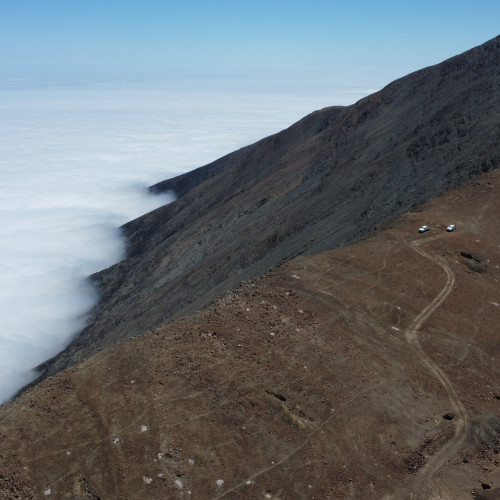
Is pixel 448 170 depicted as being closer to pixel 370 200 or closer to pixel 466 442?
pixel 370 200

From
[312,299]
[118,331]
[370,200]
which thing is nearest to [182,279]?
[118,331]

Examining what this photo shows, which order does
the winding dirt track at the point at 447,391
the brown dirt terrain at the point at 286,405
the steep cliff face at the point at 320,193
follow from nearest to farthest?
the brown dirt terrain at the point at 286,405 → the winding dirt track at the point at 447,391 → the steep cliff face at the point at 320,193

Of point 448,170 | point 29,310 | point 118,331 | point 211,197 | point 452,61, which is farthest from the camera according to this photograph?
point 211,197

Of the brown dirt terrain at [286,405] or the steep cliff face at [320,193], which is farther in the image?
the steep cliff face at [320,193]

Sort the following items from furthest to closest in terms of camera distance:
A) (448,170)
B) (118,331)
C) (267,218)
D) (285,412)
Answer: (267,218), (118,331), (448,170), (285,412)

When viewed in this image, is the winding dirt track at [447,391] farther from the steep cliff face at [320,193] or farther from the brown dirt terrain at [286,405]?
the steep cliff face at [320,193]

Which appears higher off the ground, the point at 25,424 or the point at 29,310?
the point at 25,424

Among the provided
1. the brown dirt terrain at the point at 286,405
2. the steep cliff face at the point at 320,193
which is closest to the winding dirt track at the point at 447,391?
the brown dirt terrain at the point at 286,405

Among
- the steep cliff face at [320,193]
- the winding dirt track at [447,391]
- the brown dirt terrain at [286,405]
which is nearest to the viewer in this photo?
the brown dirt terrain at [286,405]
